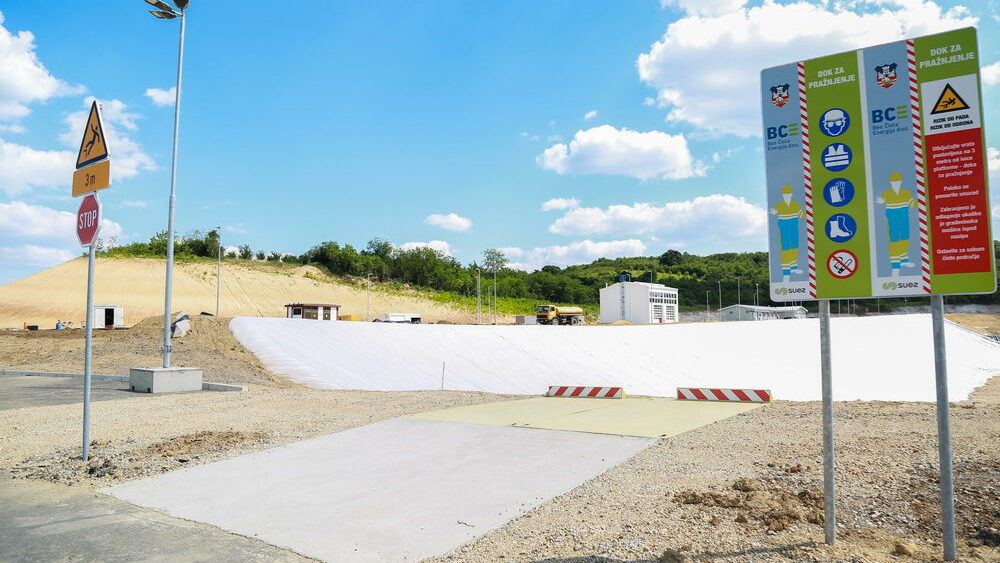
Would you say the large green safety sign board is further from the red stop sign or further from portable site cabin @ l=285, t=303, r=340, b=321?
portable site cabin @ l=285, t=303, r=340, b=321

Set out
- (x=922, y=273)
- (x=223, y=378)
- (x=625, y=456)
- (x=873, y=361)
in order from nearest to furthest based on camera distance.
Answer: (x=922, y=273) < (x=625, y=456) < (x=223, y=378) < (x=873, y=361)

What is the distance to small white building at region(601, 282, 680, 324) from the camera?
6444cm

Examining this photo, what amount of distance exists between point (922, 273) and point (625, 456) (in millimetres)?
4733

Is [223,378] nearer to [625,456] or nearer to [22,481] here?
[22,481]

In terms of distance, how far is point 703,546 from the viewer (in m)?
4.62

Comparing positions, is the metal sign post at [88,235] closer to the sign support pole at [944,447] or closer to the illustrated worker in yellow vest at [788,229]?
the illustrated worker in yellow vest at [788,229]

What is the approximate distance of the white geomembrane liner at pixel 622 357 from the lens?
88.4ft

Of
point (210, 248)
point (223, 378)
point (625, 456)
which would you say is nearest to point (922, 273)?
point (625, 456)

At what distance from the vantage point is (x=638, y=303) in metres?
64.9

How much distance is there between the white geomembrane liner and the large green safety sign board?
1956 cm

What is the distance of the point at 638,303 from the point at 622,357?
28047 mm

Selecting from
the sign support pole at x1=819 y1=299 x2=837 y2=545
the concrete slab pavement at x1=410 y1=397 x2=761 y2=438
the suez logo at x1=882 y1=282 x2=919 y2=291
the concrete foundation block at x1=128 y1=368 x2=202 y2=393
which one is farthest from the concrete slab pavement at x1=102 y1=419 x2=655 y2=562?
the concrete foundation block at x1=128 y1=368 x2=202 y2=393

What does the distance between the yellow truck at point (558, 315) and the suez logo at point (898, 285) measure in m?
55.5

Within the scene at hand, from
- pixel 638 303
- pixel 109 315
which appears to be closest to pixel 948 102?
pixel 109 315
